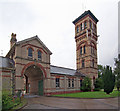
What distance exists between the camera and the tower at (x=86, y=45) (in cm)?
3112

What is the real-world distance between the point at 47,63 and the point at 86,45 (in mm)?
15400

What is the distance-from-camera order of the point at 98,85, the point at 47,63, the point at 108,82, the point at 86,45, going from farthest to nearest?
1. the point at 86,45
2. the point at 98,85
3. the point at 47,63
4. the point at 108,82

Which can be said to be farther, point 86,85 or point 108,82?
point 86,85

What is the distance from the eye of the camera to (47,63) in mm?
21484

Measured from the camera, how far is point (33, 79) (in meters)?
23.4

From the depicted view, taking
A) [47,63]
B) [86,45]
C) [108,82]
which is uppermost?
[86,45]

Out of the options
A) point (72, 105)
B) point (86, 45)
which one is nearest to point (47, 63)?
point (72, 105)

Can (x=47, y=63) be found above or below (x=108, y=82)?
above

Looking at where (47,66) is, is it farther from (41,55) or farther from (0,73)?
(0,73)

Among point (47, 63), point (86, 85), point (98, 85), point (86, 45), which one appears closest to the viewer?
point (47, 63)

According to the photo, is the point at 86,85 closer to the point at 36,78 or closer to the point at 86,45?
the point at 86,45

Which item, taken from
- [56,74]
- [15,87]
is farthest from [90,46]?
[15,87]

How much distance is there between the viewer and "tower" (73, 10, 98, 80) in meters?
Answer: 31.1

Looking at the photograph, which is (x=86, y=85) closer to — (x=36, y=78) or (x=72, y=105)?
(x=36, y=78)
